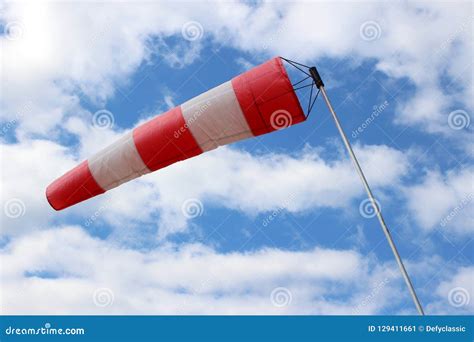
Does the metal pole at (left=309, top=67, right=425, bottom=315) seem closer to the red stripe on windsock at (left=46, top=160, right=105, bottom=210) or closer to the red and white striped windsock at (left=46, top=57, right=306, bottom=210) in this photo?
the red and white striped windsock at (left=46, top=57, right=306, bottom=210)

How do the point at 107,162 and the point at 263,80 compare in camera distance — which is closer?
the point at 263,80

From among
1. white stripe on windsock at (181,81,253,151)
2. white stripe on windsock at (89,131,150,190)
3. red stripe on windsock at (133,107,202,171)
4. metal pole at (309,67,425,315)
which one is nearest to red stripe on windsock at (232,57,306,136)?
white stripe on windsock at (181,81,253,151)

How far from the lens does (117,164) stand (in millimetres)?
8898

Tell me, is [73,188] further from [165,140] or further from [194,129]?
[194,129]

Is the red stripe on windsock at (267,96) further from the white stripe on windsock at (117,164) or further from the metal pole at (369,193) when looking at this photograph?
the white stripe on windsock at (117,164)

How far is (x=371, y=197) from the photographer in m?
6.75

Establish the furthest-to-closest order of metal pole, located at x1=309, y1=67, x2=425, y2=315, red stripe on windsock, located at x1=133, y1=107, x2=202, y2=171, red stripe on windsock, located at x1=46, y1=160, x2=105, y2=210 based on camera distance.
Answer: red stripe on windsock, located at x1=46, y1=160, x2=105, y2=210
red stripe on windsock, located at x1=133, y1=107, x2=202, y2=171
metal pole, located at x1=309, y1=67, x2=425, y2=315

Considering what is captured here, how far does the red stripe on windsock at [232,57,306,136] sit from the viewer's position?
7.55 metres

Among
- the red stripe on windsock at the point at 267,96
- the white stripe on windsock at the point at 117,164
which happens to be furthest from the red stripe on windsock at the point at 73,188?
the red stripe on windsock at the point at 267,96

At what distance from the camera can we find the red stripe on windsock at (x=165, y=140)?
829cm

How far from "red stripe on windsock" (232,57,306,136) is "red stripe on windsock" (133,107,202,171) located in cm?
116

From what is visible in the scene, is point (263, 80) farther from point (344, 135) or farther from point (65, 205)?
point (65, 205)

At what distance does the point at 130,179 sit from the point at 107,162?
54cm

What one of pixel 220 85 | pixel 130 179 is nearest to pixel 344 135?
pixel 220 85
